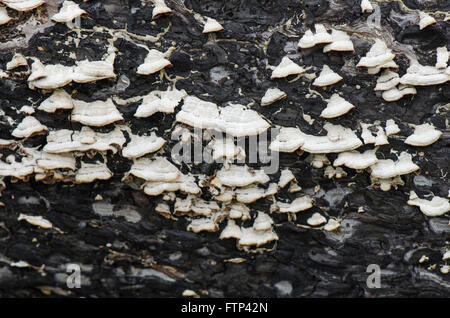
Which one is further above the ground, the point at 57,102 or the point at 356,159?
the point at 57,102

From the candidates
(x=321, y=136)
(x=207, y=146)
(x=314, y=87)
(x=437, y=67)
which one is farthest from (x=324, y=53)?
(x=207, y=146)

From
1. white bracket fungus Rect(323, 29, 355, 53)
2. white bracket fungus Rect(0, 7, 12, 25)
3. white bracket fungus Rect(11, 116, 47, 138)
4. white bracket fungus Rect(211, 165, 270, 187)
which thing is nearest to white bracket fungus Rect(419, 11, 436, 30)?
white bracket fungus Rect(323, 29, 355, 53)

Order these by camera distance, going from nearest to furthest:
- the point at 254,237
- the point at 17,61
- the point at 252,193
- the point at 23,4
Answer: the point at 23,4, the point at 17,61, the point at 252,193, the point at 254,237

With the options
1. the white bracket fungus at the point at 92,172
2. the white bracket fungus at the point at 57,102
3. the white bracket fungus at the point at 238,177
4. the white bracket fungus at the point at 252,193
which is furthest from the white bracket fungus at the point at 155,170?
the white bracket fungus at the point at 57,102

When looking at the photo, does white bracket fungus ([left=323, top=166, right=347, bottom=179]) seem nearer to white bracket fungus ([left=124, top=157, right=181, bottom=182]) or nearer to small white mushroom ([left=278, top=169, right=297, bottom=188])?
small white mushroom ([left=278, top=169, right=297, bottom=188])

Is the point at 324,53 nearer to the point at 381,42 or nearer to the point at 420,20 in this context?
the point at 381,42

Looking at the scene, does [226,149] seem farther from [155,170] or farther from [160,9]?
[160,9]

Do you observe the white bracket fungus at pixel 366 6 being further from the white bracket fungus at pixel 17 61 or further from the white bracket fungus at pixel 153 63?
the white bracket fungus at pixel 17 61

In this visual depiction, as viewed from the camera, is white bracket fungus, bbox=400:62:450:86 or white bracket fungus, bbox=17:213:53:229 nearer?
white bracket fungus, bbox=400:62:450:86

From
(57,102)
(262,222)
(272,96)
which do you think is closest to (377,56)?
(272,96)
